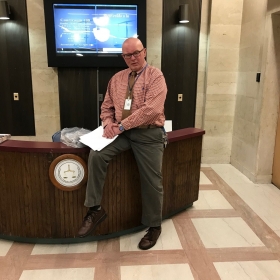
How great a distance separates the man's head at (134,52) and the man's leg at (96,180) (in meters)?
0.58

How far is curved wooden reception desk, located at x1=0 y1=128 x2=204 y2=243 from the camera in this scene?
228cm

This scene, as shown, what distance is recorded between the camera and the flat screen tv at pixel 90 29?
161 inches

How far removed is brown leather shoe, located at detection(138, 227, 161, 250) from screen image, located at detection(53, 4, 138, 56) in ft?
8.98

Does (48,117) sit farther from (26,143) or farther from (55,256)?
(55,256)

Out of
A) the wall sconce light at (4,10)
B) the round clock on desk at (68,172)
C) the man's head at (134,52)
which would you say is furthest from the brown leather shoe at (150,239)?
the wall sconce light at (4,10)

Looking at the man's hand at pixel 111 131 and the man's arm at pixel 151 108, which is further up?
the man's arm at pixel 151 108

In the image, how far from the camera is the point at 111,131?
2232 millimetres

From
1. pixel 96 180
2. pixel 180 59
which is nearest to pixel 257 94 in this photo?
pixel 180 59

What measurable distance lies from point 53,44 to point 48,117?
3.66 feet

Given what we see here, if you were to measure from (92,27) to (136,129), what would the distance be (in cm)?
250

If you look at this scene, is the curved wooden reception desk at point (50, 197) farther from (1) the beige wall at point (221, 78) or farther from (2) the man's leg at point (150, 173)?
(1) the beige wall at point (221, 78)

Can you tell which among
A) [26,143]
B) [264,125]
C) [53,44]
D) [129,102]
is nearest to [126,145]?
[129,102]

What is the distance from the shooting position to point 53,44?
4180mm

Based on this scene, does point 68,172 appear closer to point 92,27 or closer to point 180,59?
point 92,27
